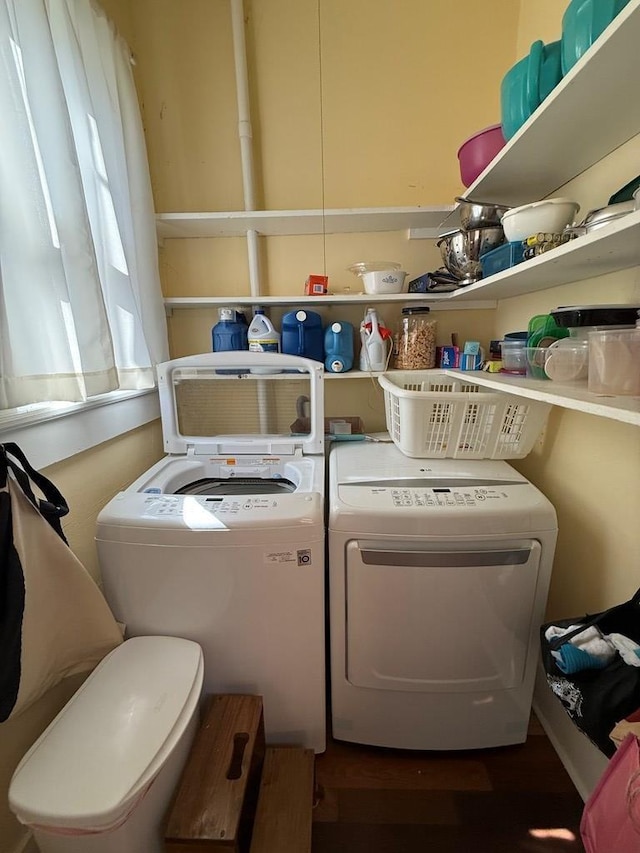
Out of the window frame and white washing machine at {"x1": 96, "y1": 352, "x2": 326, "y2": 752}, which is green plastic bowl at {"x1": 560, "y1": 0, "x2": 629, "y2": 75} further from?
the window frame

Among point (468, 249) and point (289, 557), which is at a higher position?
point (468, 249)

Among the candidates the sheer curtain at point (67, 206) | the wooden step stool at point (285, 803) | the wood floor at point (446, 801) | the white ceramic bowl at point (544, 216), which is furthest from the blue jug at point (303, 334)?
the wood floor at point (446, 801)

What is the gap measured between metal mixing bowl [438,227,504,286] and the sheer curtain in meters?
1.21

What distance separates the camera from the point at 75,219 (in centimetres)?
103

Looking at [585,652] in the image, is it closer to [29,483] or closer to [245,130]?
[29,483]

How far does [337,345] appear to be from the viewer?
158cm

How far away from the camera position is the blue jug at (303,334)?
1576 mm

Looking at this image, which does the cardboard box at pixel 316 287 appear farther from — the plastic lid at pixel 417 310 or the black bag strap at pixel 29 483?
the black bag strap at pixel 29 483

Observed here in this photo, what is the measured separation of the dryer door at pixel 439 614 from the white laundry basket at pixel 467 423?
37cm

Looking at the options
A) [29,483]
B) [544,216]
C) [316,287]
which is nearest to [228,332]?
[316,287]

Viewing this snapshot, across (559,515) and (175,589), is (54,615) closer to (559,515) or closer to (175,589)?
(175,589)

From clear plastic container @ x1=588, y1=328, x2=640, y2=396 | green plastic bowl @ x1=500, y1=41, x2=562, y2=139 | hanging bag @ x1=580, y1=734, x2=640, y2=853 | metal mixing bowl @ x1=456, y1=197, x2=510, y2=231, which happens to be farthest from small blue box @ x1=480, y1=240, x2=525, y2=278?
hanging bag @ x1=580, y1=734, x2=640, y2=853

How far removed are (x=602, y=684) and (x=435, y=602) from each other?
1.32ft

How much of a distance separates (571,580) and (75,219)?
1922 millimetres
